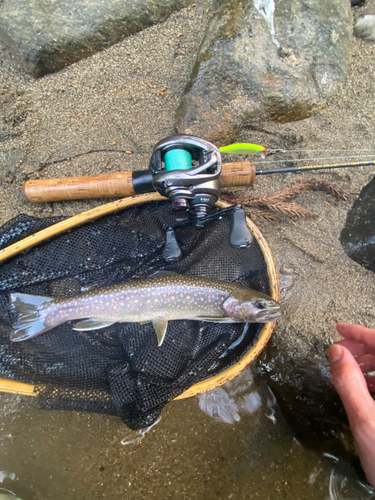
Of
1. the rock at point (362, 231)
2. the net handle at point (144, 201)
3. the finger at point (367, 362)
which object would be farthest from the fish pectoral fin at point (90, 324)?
the rock at point (362, 231)

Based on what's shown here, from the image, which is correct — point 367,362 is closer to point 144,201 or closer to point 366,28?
point 144,201

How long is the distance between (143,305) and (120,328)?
1.28 ft

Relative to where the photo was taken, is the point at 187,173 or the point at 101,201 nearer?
the point at 187,173

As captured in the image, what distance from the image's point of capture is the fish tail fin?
2.36m

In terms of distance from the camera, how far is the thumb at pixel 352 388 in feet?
5.59

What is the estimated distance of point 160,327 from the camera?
244cm

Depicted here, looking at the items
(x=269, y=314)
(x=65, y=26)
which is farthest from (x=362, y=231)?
(x=65, y=26)

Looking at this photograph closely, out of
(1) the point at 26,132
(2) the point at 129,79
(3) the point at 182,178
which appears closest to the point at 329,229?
(3) the point at 182,178

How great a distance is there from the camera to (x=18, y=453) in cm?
252

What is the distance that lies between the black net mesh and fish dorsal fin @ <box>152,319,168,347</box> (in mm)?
103

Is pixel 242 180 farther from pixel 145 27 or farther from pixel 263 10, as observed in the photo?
pixel 145 27

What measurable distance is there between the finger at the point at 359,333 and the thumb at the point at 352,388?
1.27 ft

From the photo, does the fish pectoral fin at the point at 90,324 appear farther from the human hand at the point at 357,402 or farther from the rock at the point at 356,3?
the rock at the point at 356,3

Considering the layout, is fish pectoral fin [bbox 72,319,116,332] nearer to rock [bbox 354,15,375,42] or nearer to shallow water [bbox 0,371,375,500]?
shallow water [bbox 0,371,375,500]
